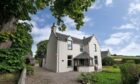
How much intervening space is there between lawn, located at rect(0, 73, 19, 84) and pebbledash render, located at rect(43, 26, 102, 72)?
19.7 metres

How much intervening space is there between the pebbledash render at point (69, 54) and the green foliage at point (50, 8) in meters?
13.9

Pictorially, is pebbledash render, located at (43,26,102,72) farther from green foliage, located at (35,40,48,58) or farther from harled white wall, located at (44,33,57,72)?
green foliage, located at (35,40,48,58)

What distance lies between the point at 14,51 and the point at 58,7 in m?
6.35

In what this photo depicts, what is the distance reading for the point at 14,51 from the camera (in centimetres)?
1245

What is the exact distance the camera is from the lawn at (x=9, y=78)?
391 inches

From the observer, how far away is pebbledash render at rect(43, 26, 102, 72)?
1233 inches

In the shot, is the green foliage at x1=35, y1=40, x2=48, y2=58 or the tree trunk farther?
the green foliage at x1=35, y1=40, x2=48, y2=58

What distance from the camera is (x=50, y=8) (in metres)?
18.5

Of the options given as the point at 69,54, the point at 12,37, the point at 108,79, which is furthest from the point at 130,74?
the point at 69,54

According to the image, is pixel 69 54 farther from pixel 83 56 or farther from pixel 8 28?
pixel 8 28

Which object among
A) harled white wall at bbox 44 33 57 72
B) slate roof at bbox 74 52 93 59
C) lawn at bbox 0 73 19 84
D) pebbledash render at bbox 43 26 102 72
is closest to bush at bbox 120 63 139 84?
lawn at bbox 0 73 19 84

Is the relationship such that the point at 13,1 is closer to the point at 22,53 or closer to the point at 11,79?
the point at 22,53

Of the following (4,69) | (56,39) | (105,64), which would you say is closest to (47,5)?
(4,69)

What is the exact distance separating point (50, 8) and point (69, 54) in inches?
623
